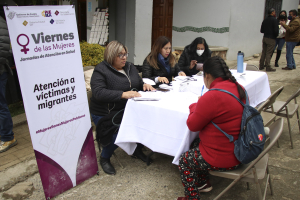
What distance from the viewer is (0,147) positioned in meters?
3.48

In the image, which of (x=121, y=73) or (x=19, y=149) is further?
(x=19, y=149)

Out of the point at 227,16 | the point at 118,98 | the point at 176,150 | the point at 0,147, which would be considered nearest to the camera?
the point at 176,150

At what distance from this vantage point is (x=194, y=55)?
4.69 metres

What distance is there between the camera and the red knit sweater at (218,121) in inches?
79.7

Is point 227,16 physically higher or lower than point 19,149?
higher

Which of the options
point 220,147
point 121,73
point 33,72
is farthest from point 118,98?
point 220,147

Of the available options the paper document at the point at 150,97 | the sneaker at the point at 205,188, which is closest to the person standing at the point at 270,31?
the paper document at the point at 150,97

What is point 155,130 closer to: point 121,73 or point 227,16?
point 121,73

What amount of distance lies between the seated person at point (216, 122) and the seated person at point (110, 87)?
91 cm

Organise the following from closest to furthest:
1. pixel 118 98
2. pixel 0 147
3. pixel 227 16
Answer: pixel 118 98 < pixel 0 147 < pixel 227 16

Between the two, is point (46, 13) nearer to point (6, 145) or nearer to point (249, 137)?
point (249, 137)

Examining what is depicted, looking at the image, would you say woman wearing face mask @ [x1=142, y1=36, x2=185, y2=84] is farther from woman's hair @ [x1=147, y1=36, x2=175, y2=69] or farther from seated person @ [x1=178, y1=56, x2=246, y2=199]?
seated person @ [x1=178, y1=56, x2=246, y2=199]

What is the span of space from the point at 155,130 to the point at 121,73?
819 millimetres

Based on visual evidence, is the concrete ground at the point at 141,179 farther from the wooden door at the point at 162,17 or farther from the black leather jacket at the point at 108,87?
the wooden door at the point at 162,17
